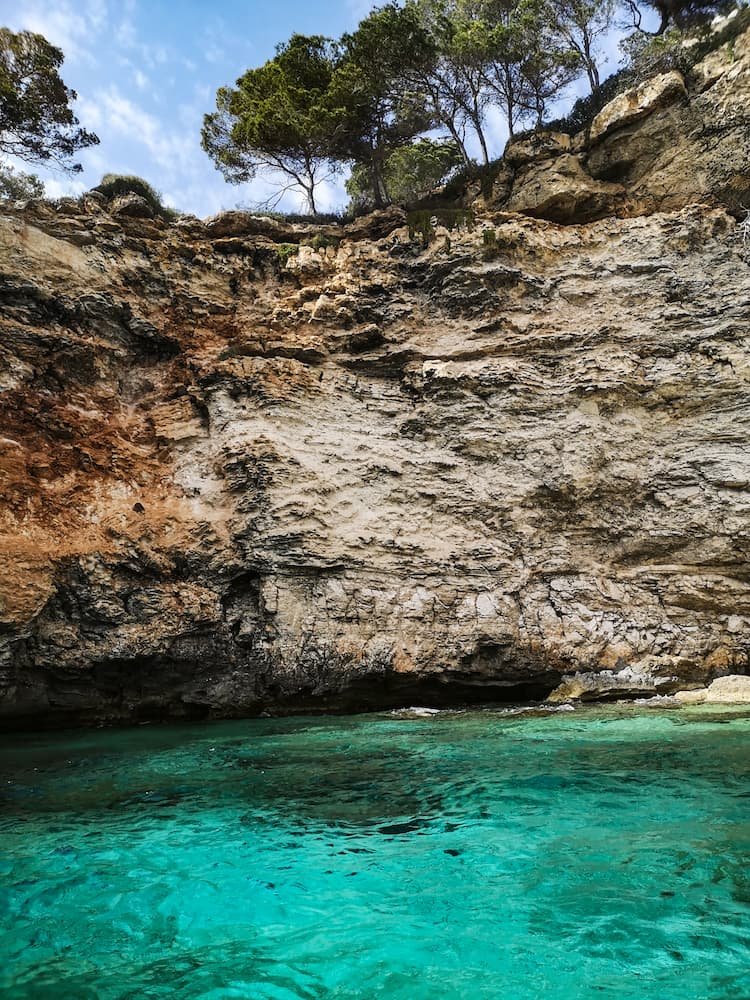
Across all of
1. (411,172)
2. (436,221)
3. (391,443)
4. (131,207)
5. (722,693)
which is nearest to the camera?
(722,693)

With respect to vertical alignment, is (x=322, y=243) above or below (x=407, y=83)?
→ below

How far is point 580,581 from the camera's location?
1337 cm

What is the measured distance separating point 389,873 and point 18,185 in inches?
1170

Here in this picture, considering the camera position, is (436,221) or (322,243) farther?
(322,243)

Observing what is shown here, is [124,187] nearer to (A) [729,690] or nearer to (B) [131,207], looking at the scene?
(B) [131,207]

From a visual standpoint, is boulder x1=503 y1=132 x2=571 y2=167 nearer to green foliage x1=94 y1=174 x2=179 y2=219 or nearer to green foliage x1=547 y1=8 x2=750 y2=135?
green foliage x1=547 y1=8 x2=750 y2=135

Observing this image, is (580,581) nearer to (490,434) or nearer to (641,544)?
(641,544)

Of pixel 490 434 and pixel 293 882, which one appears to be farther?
pixel 490 434

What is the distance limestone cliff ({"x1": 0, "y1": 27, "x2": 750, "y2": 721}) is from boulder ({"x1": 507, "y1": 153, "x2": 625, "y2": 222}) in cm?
7

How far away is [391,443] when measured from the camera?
14.9m

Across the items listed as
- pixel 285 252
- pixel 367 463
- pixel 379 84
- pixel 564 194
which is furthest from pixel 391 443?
pixel 379 84

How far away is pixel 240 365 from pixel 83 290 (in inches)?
163

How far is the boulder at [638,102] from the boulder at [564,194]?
3.58 ft

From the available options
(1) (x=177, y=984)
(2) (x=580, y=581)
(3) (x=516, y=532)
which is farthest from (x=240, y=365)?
(1) (x=177, y=984)
